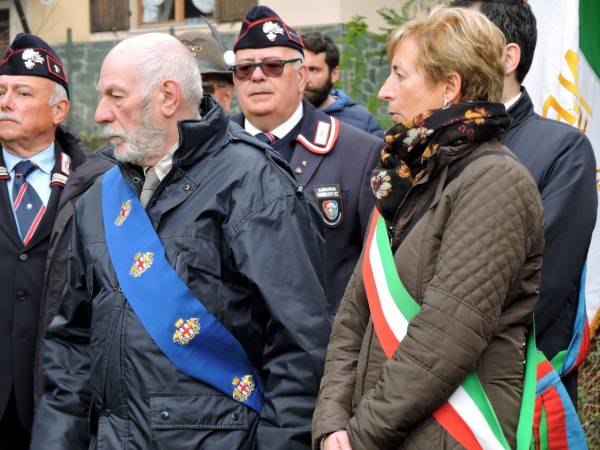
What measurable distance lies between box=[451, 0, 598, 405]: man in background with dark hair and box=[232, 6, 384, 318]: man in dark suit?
3.47 feet

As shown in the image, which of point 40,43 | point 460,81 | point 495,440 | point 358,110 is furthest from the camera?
point 358,110

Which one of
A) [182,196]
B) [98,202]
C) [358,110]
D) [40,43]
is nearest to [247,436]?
[182,196]

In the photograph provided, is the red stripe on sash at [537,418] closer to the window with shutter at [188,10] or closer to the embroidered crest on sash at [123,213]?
the embroidered crest on sash at [123,213]

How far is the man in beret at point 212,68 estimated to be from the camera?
6.35 metres

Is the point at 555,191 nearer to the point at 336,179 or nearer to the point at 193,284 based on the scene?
the point at 193,284

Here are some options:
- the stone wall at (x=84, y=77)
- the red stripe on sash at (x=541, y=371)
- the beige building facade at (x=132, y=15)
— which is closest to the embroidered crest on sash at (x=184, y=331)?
the red stripe on sash at (x=541, y=371)

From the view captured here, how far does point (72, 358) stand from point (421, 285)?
147 centimetres

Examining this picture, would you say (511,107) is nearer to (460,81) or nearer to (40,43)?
(460,81)

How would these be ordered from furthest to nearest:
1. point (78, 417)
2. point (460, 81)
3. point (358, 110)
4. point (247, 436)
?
point (358, 110)
point (78, 417)
point (247, 436)
point (460, 81)

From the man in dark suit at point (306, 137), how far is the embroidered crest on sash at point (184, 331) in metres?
1.28

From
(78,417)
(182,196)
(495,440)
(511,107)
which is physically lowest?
(78,417)

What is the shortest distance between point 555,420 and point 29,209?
9.16 ft

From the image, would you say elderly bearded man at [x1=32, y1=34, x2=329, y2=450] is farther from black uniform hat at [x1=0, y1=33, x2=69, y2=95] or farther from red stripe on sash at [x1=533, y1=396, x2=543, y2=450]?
black uniform hat at [x1=0, y1=33, x2=69, y2=95]

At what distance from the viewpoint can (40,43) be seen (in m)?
5.38
